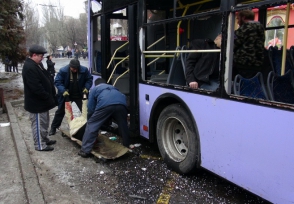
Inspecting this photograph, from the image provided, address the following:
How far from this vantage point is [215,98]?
326 centimetres

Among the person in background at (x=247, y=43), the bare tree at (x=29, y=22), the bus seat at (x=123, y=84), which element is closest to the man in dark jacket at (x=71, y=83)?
the bus seat at (x=123, y=84)

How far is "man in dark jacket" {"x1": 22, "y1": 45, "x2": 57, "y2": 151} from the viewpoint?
4.70 metres

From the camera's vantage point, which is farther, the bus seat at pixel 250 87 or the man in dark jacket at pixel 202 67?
the man in dark jacket at pixel 202 67

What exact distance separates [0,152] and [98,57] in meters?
2.74

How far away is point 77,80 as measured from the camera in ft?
19.4

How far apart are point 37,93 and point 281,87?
140 inches

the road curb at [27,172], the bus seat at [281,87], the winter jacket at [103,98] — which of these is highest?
the bus seat at [281,87]

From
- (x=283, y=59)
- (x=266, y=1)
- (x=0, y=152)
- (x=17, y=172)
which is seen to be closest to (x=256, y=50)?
(x=283, y=59)

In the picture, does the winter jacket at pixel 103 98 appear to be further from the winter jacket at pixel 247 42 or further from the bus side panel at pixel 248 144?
the winter jacket at pixel 247 42

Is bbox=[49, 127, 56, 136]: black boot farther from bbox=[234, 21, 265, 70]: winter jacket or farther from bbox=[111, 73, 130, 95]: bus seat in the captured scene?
bbox=[234, 21, 265, 70]: winter jacket

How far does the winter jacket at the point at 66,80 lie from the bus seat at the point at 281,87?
3.73 metres

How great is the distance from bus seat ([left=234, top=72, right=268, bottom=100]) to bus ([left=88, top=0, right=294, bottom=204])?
1 cm

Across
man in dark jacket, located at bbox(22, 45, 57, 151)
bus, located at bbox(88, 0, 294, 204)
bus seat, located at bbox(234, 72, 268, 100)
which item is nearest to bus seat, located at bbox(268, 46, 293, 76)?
bus, located at bbox(88, 0, 294, 204)

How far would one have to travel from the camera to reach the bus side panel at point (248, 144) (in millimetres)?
2564
